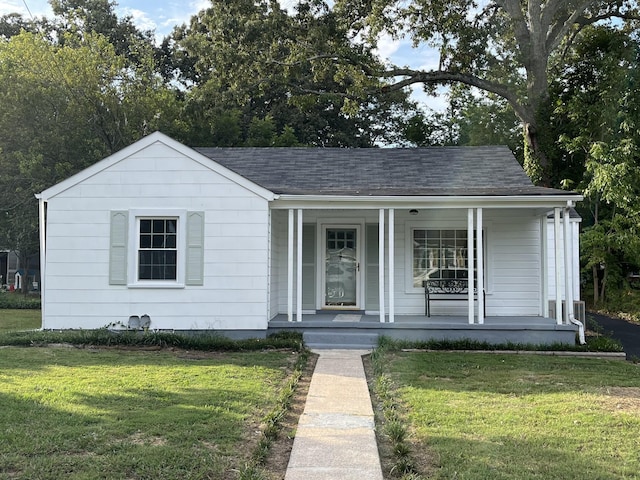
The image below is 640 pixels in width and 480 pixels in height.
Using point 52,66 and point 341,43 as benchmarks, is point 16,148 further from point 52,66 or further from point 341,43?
point 341,43

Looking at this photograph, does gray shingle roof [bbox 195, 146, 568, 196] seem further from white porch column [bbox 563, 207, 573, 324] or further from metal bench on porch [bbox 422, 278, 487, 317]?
metal bench on porch [bbox 422, 278, 487, 317]

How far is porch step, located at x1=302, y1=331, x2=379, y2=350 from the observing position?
32.6 ft

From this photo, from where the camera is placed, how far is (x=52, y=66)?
20875 mm

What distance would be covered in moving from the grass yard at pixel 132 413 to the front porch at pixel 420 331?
1.73 meters

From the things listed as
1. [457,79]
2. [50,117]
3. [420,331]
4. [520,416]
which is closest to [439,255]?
[420,331]

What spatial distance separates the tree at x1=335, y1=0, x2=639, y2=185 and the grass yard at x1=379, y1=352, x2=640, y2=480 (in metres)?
12.0

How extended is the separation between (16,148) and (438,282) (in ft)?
55.5

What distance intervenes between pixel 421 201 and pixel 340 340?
295cm

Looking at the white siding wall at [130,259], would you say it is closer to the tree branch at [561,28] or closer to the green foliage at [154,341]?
the green foliage at [154,341]

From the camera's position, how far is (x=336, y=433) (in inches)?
194

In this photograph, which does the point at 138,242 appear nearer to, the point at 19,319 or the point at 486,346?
the point at 19,319

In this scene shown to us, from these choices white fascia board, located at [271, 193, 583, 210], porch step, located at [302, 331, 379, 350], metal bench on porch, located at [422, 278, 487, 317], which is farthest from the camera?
metal bench on porch, located at [422, 278, 487, 317]

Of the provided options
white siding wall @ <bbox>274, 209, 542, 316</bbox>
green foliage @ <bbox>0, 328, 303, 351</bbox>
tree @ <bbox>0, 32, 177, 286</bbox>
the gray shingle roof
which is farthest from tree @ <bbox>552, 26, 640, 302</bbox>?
tree @ <bbox>0, 32, 177, 286</bbox>

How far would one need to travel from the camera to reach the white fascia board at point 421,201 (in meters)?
10.2
